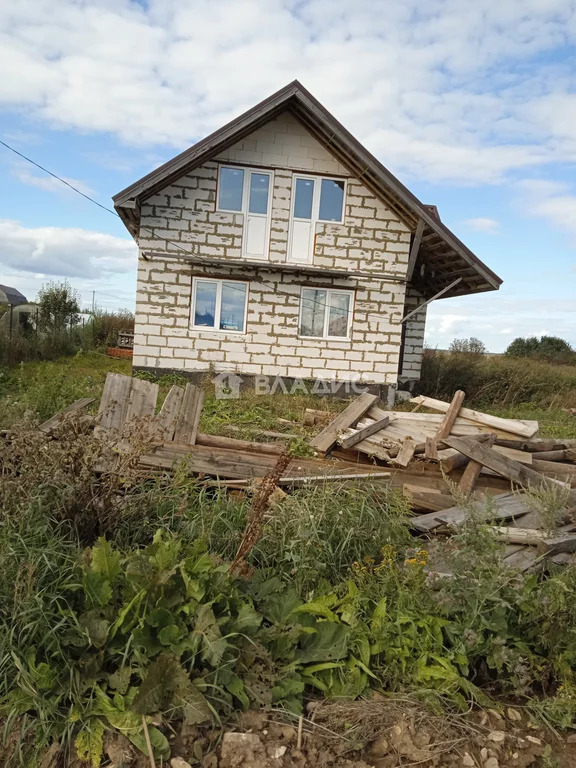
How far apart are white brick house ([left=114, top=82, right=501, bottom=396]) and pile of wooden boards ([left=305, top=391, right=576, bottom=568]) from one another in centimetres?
713

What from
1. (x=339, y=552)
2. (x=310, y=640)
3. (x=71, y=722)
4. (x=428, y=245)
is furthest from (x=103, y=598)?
(x=428, y=245)

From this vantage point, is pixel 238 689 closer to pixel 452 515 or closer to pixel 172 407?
pixel 452 515

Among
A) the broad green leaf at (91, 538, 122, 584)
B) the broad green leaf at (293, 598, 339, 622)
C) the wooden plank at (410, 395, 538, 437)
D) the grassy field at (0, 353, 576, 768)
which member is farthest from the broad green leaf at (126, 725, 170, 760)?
the wooden plank at (410, 395, 538, 437)

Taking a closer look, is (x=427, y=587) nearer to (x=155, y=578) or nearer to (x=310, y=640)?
(x=310, y=640)

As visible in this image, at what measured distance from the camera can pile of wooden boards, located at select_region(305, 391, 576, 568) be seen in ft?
14.1

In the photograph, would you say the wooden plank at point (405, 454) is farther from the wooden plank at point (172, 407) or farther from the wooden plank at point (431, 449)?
the wooden plank at point (172, 407)

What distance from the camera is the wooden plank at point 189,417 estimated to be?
5.40 meters

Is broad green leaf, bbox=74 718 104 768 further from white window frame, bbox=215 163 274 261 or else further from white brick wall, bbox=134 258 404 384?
white window frame, bbox=215 163 274 261

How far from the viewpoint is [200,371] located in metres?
13.6

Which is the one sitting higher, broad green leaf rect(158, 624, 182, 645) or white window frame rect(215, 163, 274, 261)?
white window frame rect(215, 163, 274, 261)

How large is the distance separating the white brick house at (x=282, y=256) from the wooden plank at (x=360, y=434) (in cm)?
783

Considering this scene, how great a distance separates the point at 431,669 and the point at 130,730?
1.47 metres

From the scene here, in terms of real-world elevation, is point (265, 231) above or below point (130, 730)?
above

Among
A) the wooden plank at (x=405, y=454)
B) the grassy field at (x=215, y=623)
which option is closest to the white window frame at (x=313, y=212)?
the wooden plank at (x=405, y=454)
